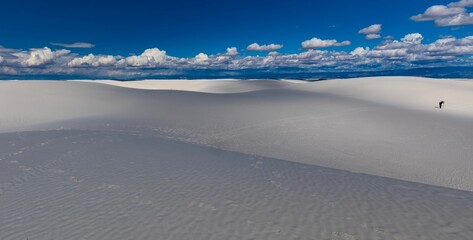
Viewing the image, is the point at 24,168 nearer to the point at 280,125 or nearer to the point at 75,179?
the point at 75,179

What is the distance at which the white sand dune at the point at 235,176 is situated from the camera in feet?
22.0

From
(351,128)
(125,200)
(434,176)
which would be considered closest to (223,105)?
(351,128)

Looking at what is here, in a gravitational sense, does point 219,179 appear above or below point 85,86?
below

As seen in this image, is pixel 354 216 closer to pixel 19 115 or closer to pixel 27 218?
pixel 27 218

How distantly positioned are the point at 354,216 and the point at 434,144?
35.9 feet

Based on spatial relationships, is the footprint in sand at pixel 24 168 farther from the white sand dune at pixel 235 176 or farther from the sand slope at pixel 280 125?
the sand slope at pixel 280 125

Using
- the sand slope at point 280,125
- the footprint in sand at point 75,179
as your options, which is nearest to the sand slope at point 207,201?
the footprint in sand at point 75,179

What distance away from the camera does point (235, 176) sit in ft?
32.9

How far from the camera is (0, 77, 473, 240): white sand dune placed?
6.70 metres

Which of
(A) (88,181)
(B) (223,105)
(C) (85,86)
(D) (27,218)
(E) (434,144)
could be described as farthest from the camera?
(C) (85,86)

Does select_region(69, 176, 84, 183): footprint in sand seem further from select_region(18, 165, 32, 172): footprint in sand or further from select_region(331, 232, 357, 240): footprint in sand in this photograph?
select_region(331, 232, 357, 240): footprint in sand

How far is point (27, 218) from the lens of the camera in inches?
275

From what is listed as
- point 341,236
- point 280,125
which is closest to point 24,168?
point 341,236

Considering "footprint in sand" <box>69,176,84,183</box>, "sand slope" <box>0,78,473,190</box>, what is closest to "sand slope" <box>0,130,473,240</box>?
"footprint in sand" <box>69,176,84,183</box>
